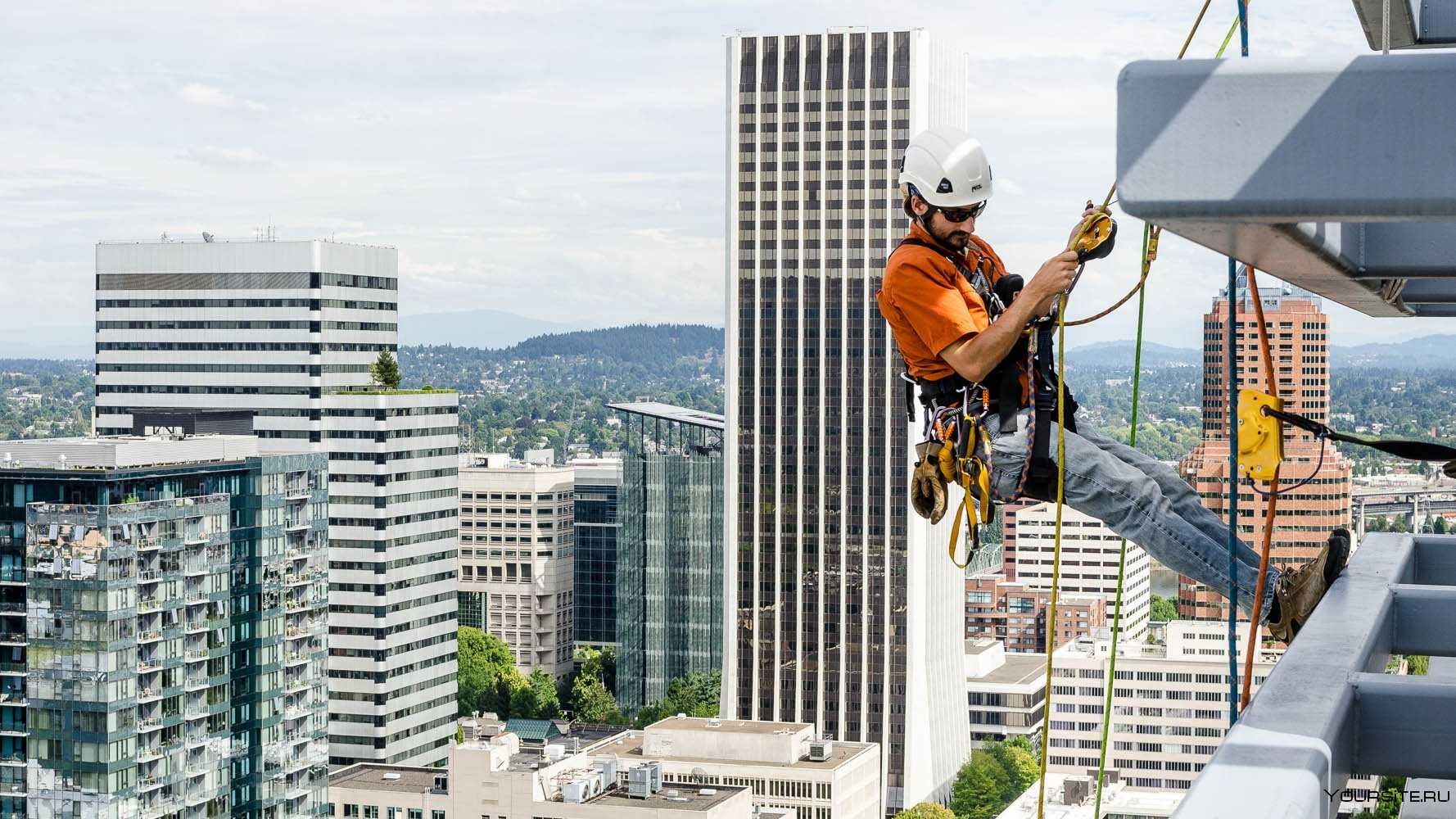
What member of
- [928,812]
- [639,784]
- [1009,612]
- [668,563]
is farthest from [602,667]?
[639,784]

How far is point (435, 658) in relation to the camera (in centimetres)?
6694

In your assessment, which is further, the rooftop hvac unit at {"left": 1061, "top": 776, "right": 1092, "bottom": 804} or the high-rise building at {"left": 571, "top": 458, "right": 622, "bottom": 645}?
the high-rise building at {"left": 571, "top": 458, "right": 622, "bottom": 645}

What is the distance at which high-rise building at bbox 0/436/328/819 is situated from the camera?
117ft

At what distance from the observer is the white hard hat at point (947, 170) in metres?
4.94

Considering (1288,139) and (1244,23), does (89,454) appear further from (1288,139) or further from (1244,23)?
(1288,139)

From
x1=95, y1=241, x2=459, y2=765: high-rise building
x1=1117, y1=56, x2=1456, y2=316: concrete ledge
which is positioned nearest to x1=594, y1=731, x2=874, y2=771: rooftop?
x1=95, y1=241, x2=459, y2=765: high-rise building

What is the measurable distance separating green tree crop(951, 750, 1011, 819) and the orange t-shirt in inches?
2219

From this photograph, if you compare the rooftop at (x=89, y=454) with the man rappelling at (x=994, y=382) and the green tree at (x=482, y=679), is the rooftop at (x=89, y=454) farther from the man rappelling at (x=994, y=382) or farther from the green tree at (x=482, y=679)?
the green tree at (x=482, y=679)

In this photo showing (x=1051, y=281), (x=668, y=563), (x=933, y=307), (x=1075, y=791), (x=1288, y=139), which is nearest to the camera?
(x=1288, y=139)

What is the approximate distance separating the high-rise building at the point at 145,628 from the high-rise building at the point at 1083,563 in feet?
171

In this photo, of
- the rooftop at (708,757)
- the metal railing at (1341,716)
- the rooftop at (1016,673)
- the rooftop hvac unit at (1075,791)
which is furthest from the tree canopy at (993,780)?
the metal railing at (1341,716)

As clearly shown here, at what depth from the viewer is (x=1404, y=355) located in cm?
17088

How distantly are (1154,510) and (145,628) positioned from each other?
3508cm

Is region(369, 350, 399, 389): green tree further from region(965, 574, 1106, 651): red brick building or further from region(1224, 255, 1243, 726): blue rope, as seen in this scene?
region(1224, 255, 1243, 726): blue rope
